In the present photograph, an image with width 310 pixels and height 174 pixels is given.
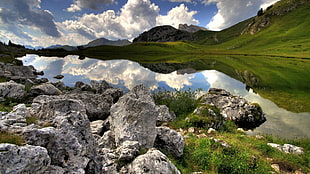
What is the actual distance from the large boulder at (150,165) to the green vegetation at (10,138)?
160 inches

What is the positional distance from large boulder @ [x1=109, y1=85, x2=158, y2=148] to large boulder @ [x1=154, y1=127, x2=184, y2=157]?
0.89 metres

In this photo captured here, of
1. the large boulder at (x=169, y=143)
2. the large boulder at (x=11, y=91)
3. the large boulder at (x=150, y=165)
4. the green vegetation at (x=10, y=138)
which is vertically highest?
the green vegetation at (x=10, y=138)

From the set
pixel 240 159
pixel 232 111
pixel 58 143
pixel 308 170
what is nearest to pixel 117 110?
pixel 58 143

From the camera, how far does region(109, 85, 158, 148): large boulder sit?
1059cm

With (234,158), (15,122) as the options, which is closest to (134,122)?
(15,122)

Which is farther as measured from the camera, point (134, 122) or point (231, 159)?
point (134, 122)

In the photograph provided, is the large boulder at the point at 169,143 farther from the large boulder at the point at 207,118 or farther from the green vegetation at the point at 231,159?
the large boulder at the point at 207,118

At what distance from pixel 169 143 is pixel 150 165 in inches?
Answer: 176

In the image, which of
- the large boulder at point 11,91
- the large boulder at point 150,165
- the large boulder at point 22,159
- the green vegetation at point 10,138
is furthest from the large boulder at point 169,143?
the large boulder at point 11,91

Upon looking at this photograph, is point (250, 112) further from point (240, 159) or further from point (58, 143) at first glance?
point (58, 143)

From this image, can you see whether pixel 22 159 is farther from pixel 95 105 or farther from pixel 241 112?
pixel 241 112

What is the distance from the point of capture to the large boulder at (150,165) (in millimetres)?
7137

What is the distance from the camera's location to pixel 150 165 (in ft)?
23.8

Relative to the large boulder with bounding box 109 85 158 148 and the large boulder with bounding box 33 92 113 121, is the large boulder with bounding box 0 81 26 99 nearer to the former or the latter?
the large boulder with bounding box 33 92 113 121
